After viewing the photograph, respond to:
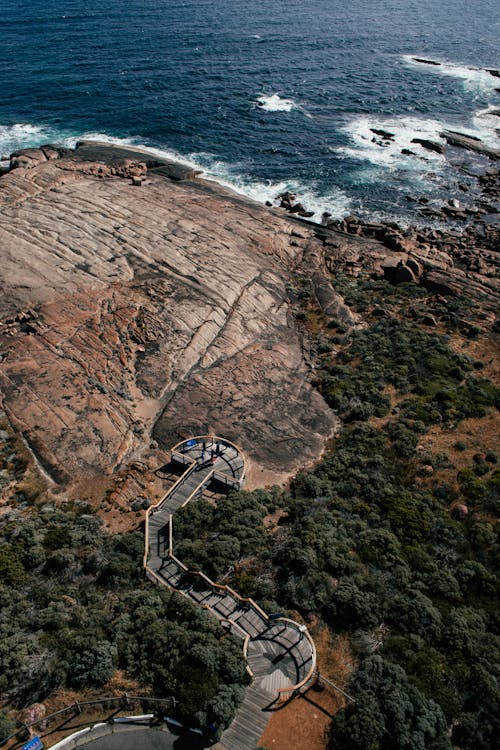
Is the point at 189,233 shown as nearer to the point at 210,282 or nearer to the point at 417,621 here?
the point at 210,282

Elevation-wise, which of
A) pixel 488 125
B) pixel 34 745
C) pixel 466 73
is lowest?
pixel 34 745

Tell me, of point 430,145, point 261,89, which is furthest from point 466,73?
point 261,89

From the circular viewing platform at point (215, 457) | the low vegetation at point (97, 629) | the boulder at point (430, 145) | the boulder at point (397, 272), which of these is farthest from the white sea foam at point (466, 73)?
the low vegetation at point (97, 629)

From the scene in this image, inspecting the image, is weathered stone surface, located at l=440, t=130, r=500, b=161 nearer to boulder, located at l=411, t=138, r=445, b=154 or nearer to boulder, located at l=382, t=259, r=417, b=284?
boulder, located at l=411, t=138, r=445, b=154

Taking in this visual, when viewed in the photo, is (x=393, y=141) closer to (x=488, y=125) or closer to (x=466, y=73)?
(x=488, y=125)

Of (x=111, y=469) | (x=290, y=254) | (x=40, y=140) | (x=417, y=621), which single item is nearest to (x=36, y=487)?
(x=111, y=469)

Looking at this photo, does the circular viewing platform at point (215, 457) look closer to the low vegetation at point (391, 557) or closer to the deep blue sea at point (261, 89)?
the low vegetation at point (391, 557)
